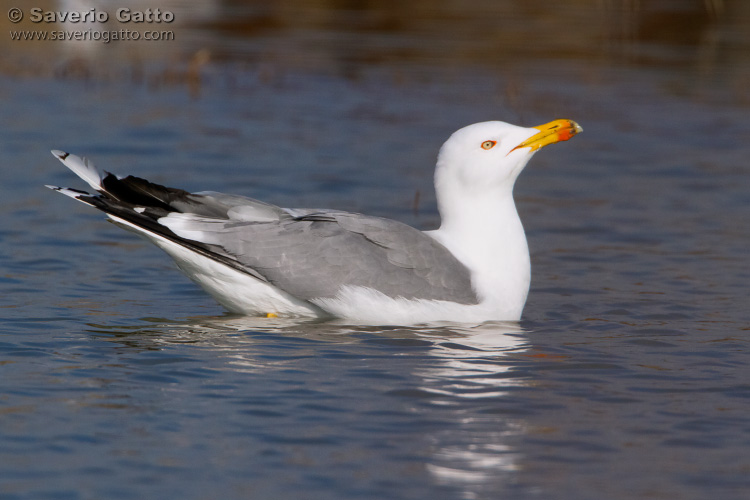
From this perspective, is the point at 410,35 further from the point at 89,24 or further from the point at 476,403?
the point at 476,403

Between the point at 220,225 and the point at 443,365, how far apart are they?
1.76 metres

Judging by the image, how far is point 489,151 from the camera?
7852mm

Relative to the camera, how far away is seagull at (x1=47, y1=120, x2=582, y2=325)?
7.65 meters

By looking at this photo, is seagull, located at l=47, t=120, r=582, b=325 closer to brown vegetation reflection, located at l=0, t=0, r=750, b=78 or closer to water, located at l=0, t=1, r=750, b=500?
water, located at l=0, t=1, r=750, b=500

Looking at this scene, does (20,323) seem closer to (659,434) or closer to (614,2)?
(659,434)

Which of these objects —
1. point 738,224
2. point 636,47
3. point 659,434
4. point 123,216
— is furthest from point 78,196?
point 636,47

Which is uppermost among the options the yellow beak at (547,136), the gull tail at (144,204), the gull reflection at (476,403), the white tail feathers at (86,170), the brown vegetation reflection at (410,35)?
the brown vegetation reflection at (410,35)

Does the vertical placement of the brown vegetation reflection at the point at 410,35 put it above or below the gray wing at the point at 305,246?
above

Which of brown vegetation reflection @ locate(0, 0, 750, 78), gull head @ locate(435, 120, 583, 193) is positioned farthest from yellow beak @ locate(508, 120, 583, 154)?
brown vegetation reflection @ locate(0, 0, 750, 78)

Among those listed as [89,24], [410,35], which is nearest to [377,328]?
[89,24]

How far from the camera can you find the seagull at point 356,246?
7.65m

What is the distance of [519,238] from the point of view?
8.06 meters

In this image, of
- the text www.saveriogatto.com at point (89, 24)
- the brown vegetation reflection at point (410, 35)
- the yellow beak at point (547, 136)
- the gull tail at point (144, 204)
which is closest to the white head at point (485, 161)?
the yellow beak at point (547, 136)

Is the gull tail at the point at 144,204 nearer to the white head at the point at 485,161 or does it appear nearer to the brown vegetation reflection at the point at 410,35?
the white head at the point at 485,161
